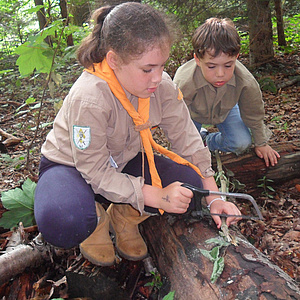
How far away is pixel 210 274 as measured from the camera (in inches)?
61.9

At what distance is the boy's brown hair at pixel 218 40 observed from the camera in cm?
259

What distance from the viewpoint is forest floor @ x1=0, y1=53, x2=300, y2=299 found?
1993 mm

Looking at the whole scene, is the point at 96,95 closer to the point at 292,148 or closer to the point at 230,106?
the point at 230,106

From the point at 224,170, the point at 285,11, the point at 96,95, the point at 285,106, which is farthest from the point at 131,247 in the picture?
the point at 285,11

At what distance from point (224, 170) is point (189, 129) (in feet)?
3.20

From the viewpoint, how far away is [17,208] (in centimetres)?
242

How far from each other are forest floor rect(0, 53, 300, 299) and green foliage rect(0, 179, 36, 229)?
86 millimetres

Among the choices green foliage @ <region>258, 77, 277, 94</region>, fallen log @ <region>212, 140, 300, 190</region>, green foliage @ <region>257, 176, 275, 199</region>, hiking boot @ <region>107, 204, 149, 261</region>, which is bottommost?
green foliage @ <region>258, 77, 277, 94</region>

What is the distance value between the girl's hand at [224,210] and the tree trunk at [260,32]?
4.34 metres

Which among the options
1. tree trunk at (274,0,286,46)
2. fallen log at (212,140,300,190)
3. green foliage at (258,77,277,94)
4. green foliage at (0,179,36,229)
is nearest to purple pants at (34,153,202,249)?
green foliage at (0,179,36,229)

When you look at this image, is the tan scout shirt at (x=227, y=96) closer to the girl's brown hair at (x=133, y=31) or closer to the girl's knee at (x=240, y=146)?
the girl's knee at (x=240, y=146)

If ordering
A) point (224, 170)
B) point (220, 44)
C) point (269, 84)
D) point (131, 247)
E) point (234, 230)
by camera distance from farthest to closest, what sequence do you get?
point (269, 84)
point (224, 170)
point (220, 44)
point (131, 247)
point (234, 230)

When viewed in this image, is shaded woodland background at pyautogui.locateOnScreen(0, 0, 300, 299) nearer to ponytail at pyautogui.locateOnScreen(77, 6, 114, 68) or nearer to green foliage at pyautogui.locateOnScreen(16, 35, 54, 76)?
green foliage at pyautogui.locateOnScreen(16, 35, 54, 76)

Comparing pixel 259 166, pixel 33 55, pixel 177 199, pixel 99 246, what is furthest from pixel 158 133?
pixel 177 199
